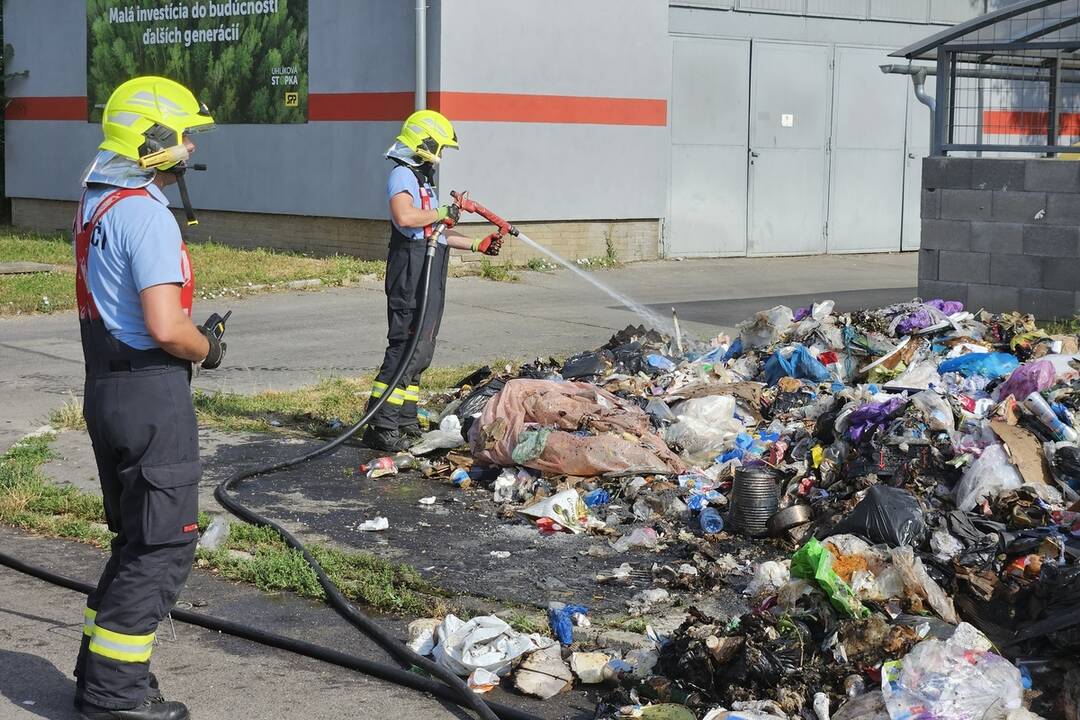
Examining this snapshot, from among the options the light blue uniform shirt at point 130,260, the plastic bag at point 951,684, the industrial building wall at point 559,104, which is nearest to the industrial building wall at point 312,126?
the industrial building wall at point 559,104

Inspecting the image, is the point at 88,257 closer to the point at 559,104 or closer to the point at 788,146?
the point at 559,104

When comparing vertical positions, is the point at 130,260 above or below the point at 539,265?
above

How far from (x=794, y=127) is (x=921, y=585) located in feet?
50.6

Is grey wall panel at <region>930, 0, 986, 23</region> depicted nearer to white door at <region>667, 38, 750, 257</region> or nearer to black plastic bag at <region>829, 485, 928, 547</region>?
white door at <region>667, 38, 750, 257</region>

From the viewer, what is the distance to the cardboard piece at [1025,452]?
666 centimetres

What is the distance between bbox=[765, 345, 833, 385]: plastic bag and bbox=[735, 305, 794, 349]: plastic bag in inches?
25.2

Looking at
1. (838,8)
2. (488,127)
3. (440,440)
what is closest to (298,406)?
(440,440)

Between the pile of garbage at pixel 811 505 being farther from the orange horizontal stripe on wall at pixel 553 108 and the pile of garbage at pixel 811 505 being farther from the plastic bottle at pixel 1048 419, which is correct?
the orange horizontal stripe on wall at pixel 553 108

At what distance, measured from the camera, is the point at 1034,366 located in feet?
25.5

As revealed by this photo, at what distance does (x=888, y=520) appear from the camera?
596 centimetres

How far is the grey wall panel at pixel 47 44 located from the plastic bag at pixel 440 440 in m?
15.5

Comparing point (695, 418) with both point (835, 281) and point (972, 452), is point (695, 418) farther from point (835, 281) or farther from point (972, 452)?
point (835, 281)

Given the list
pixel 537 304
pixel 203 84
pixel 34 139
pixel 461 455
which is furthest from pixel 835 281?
pixel 34 139

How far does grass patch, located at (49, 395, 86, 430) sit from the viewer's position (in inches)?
355
